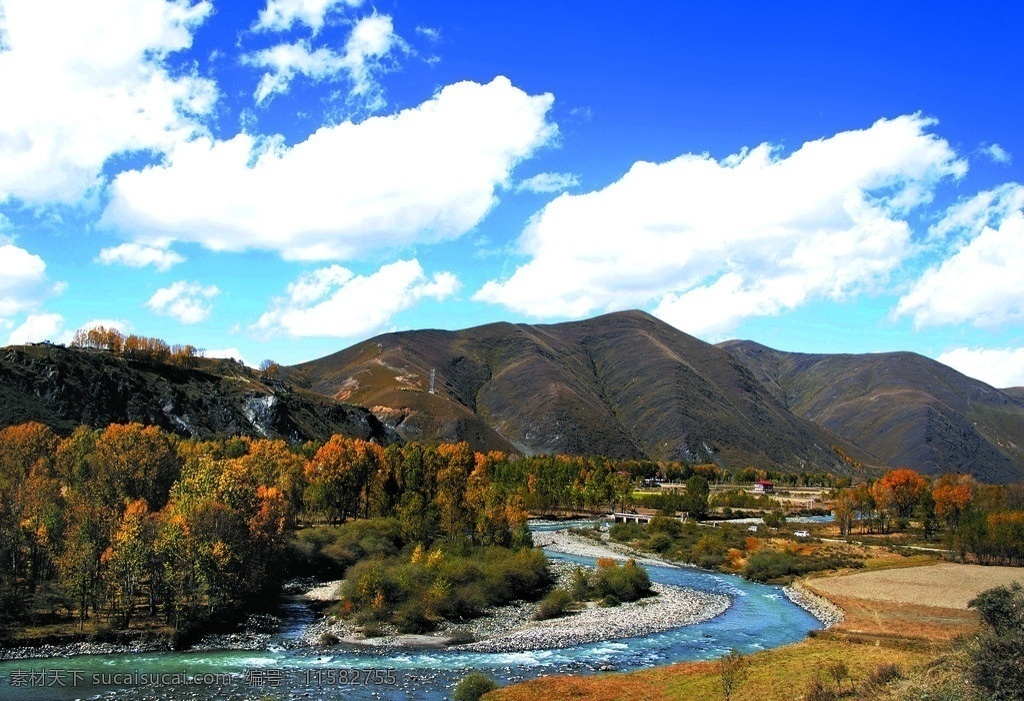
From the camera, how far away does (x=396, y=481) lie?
10819 cm

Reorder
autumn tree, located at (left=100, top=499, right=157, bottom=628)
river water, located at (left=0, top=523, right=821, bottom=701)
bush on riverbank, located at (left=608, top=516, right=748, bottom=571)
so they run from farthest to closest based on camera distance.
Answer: bush on riverbank, located at (left=608, top=516, right=748, bottom=571) < autumn tree, located at (left=100, top=499, right=157, bottom=628) < river water, located at (left=0, top=523, right=821, bottom=701)

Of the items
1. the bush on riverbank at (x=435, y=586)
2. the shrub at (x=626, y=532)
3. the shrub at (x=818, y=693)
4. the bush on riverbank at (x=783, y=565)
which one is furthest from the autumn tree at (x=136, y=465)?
the shrub at (x=818, y=693)

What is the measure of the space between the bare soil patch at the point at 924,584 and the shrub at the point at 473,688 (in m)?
45.8

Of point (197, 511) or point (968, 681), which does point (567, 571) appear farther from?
point (968, 681)

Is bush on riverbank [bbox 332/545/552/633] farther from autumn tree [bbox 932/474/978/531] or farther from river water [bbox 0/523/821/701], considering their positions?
autumn tree [bbox 932/474/978/531]

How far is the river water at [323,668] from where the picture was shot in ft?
136

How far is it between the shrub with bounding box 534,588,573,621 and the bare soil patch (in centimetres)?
2730

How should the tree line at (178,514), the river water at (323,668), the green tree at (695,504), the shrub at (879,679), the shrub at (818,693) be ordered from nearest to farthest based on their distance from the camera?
the shrub at (879,679), the shrub at (818,693), the river water at (323,668), the tree line at (178,514), the green tree at (695,504)

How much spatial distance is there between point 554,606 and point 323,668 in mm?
23275

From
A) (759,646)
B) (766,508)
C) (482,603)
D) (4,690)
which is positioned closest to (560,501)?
(766,508)

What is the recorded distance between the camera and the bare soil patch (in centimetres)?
7075

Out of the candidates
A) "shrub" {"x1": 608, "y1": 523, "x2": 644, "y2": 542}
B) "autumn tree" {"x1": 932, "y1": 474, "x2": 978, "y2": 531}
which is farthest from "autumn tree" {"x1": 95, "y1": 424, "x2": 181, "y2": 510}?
"autumn tree" {"x1": 932, "y1": 474, "x2": 978, "y2": 531}

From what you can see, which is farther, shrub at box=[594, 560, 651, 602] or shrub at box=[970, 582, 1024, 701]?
shrub at box=[594, 560, 651, 602]

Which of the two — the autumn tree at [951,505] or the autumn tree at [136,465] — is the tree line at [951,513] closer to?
the autumn tree at [951,505]
